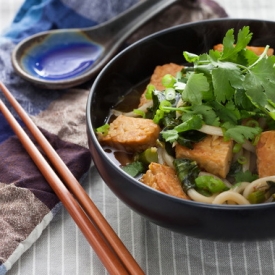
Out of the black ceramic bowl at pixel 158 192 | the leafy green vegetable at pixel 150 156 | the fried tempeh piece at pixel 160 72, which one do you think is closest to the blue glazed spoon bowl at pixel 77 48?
the black ceramic bowl at pixel 158 192

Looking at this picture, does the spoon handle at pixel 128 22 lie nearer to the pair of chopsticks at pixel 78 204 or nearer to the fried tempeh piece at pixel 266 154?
the pair of chopsticks at pixel 78 204

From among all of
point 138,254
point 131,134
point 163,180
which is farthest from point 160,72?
point 138,254

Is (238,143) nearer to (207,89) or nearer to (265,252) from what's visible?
(207,89)

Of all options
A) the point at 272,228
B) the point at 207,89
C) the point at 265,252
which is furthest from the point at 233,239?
the point at 207,89

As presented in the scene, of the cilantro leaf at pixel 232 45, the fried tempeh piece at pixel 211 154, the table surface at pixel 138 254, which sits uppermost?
the cilantro leaf at pixel 232 45

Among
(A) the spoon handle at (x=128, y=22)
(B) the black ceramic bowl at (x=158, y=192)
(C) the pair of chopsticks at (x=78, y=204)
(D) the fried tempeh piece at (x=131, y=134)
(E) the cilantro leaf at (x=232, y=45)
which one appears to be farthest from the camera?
(A) the spoon handle at (x=128, y=22)

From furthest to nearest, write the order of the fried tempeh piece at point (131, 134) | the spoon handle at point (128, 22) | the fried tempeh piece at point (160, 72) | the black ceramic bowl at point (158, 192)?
the spoon handle at point (128, 22) < the fried tempeh piece at point (160, 72) < the fried tempeh piece at point (131, 134) < the black ceramic bowl at point (158, 192)
